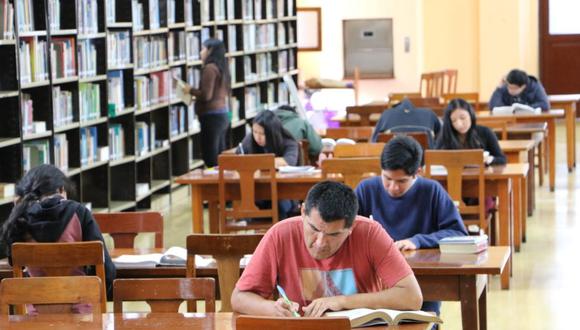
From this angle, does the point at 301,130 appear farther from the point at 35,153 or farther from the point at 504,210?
the point at 504,210

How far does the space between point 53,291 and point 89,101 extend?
520cm

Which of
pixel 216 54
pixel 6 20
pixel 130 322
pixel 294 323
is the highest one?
pixel 6 20

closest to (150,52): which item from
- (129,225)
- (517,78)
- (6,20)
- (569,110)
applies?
(6,20)

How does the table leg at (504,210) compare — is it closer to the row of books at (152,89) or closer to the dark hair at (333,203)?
the dark hair at (333,203)

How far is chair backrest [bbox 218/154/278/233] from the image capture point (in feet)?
25.2

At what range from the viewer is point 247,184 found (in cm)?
778

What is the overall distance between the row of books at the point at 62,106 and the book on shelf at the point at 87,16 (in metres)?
0.53

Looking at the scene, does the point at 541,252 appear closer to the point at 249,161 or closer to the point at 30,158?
the point at 249,161

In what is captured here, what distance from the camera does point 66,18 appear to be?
8867mm

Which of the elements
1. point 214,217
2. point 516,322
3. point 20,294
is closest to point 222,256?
point 20,294

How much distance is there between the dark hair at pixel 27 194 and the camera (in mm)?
5320

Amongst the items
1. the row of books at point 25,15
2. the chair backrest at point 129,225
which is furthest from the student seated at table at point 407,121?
the chair backrest at point 129,225

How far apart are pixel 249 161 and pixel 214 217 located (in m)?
0.88

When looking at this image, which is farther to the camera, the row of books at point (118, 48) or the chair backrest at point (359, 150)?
the row of books at point (118, 48)
